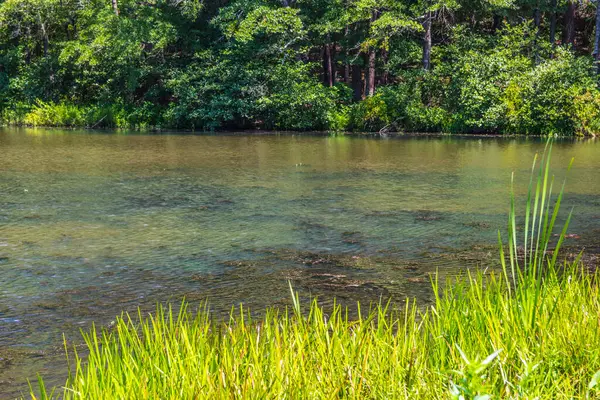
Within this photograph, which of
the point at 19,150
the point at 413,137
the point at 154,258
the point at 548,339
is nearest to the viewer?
the point at 548,339

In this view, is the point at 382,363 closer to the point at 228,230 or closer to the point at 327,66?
the point at 228,230

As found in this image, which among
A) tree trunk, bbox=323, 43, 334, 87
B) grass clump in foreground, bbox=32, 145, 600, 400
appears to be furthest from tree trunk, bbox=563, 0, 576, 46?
grass clump in foreground, bbox=32, 145, 600, 400

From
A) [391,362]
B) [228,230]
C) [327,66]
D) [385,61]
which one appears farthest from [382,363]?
[327,66]

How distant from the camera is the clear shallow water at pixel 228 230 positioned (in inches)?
202

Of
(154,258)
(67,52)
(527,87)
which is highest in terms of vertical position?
(67,52)

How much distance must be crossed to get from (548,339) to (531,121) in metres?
22.1

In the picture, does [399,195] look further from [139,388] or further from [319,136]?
[319,136]

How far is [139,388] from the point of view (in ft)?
7.37

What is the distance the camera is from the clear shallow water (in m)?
5.12

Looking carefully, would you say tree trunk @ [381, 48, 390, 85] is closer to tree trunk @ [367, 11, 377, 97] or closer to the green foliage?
the green foliage

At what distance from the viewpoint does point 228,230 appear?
7.68 metres

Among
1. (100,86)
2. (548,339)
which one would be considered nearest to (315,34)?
(100,86)

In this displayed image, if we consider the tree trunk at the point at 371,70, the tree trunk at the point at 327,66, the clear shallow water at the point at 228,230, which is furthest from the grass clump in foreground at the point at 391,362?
the tree trunk at the point at 327,66

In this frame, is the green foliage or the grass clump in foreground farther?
the green foliage
